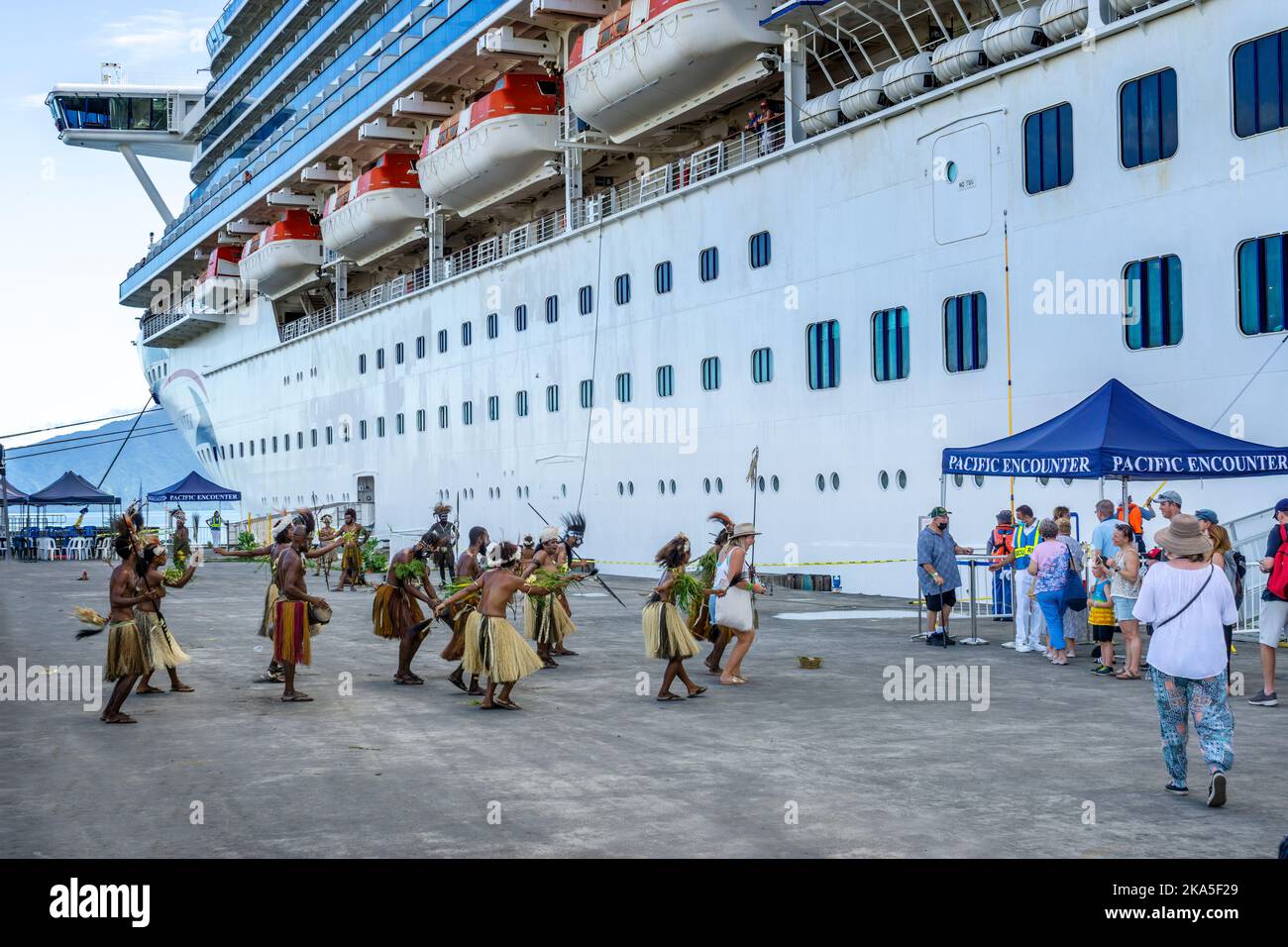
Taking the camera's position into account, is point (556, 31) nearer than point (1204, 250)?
No

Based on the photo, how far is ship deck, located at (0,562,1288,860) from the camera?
7.15m

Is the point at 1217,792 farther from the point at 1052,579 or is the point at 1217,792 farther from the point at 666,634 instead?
the point at 1052,579

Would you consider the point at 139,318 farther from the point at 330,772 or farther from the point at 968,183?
the point at 330,772

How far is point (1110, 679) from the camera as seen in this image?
13.6 m

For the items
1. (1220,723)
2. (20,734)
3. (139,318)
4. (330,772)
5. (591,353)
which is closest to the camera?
(1220,723)

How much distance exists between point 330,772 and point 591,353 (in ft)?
78.8

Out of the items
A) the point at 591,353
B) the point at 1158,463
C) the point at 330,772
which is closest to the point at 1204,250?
the point at 1158,463

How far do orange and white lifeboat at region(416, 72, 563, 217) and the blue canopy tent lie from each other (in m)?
20.6

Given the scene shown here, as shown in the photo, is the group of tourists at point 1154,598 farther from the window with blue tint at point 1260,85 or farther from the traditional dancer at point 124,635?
the traditional dancer at point 124,635

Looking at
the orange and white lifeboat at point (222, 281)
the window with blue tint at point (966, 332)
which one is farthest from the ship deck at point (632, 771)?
the orange and white lifeboat at point (222, 281)

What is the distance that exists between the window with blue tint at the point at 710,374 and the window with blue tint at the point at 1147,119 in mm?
10781

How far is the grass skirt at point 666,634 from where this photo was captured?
1240cm

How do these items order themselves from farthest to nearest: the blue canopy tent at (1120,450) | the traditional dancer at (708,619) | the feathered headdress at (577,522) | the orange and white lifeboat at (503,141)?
the orange and white lifeboat at (503,141), the feathered headdress at (577,522), the blue canopy tent at (1120,450), the traditional dancer at (708,619)

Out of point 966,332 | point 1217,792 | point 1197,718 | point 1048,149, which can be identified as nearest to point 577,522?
point 966,332
